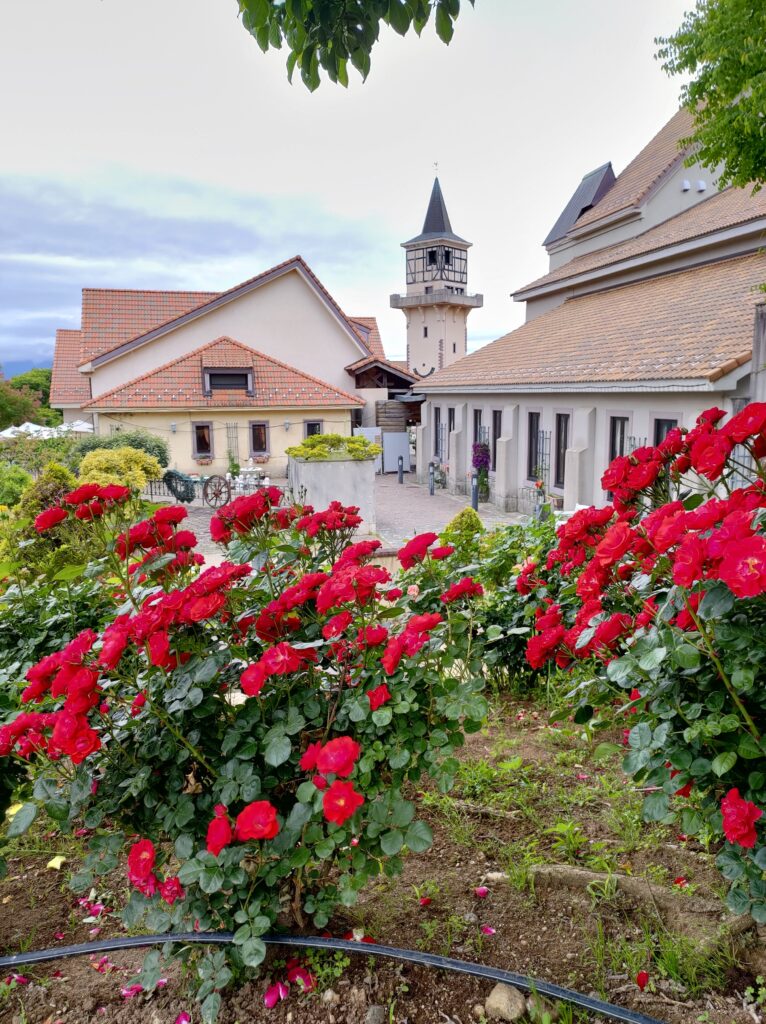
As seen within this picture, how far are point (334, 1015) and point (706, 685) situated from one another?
52.9 inches

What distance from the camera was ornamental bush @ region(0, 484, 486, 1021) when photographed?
1.70 m

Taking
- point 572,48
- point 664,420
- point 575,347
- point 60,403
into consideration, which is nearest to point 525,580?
point 572,48

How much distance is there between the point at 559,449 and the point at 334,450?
5387mm

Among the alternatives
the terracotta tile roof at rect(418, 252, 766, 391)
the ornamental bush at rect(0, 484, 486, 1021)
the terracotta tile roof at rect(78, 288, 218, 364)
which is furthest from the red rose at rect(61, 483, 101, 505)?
the terracotta tile roof at rect(78, 288, 218, 364)

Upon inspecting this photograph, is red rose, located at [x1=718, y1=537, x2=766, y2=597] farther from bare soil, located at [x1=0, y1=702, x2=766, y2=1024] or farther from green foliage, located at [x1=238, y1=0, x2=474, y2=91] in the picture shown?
green foliage, located at [x1=238, y1=0, x2=474, y2=91]

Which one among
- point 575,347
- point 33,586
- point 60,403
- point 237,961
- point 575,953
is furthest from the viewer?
point 60,403

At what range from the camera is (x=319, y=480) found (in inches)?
542

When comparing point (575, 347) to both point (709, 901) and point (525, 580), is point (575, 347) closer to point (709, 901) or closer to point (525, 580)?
point (525, 580)

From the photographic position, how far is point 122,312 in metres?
28.1

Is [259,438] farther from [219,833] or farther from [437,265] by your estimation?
[437,265]

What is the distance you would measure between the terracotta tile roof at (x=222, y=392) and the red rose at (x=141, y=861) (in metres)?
21.0

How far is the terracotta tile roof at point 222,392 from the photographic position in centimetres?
2150

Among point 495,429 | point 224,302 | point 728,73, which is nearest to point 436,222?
point 224,302

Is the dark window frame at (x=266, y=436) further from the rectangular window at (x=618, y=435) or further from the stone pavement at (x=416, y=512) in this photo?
the rectangular window at (x=618, y=435)
